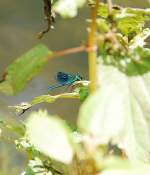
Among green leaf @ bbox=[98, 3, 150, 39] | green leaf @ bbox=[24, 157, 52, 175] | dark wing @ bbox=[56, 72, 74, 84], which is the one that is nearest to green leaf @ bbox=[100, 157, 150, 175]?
green leaf @ bbox=[98, 3, 150, 39]

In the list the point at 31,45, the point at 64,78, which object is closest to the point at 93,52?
the point at 64,78

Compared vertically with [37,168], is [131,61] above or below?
above

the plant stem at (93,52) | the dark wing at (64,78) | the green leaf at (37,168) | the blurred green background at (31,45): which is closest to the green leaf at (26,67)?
the plant stem at (93,52)

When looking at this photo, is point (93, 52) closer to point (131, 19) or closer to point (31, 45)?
point (131, 19)

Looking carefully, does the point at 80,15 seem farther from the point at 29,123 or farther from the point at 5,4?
the point at 29,123

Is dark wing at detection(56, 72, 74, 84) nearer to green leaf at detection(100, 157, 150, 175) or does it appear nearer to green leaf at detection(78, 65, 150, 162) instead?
green leaf at detection(78, 65, 150, 162)

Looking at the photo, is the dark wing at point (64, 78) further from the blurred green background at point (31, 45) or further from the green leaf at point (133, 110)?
the blurred green background at point (31, 45)
